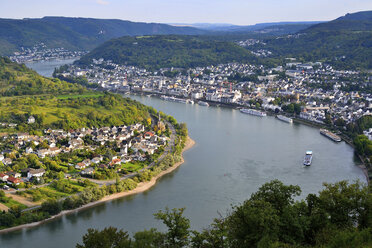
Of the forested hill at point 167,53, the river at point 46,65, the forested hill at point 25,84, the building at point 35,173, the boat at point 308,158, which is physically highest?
the forested hill at point 167,53

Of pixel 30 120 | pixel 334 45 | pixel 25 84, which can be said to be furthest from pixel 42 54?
pixel 30 120

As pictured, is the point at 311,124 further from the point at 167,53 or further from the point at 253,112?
the point at 167,53

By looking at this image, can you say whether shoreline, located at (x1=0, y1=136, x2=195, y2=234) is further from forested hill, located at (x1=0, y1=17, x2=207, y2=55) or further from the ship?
forested hill, located at (x1=0, y1=17, x2=207, y2=55)

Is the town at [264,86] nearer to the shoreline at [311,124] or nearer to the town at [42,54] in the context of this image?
the shoreline at [311,124]

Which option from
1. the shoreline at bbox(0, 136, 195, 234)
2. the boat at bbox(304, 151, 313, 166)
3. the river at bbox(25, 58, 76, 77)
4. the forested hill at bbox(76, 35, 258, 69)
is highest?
the forested hill at bbox(76, 35, 258, 69)

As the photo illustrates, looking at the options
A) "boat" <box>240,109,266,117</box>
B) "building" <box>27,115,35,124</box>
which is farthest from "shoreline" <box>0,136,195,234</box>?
A: "boat" <box>240,109,266,117</box>

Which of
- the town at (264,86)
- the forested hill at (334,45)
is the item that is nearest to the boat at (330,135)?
the town at (264,86)

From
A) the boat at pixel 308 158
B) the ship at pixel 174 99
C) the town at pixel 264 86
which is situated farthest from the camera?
the ship at pixel 174 99
